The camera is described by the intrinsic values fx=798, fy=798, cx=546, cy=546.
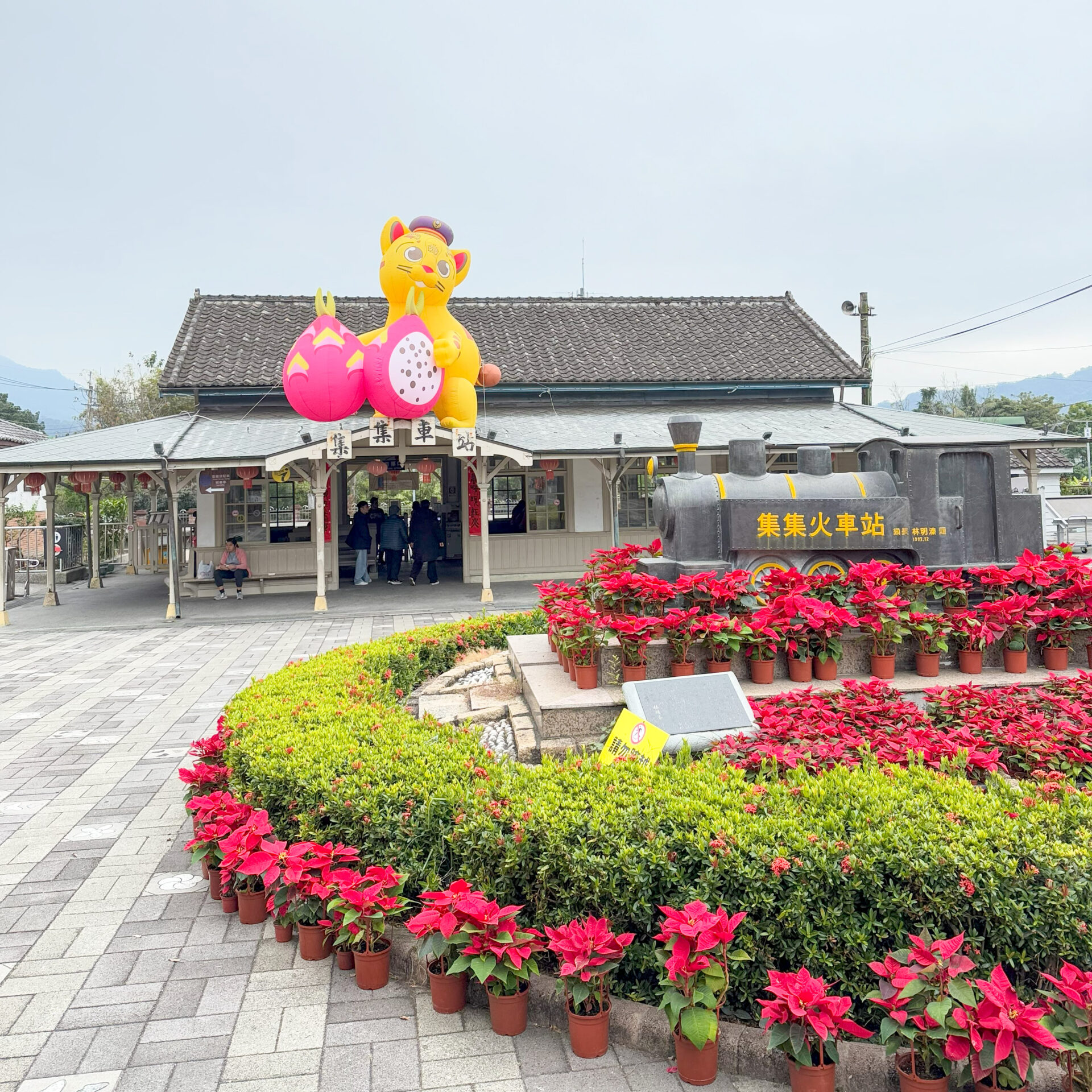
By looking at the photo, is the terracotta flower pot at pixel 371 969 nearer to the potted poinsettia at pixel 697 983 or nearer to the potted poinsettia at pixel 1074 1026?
the potted poinsettia at pixel 697 983

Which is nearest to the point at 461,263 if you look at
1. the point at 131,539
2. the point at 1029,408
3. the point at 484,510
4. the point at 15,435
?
the point at 484,510

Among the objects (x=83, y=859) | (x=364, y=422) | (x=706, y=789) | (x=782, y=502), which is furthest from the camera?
(x=364, y=422)

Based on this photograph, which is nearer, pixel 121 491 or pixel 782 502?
pixel 782 502

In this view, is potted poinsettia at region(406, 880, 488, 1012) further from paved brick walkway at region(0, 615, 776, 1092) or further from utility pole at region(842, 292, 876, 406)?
utility pole at region(842, 292, 876, 406)

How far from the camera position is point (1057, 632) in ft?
17.3

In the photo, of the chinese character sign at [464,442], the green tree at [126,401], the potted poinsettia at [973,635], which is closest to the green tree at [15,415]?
the green tree at [126,401]

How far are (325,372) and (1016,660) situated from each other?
10267 millimetres

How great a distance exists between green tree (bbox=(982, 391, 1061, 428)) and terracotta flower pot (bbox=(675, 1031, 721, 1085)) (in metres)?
54.0

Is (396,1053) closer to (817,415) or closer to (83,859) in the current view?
(83,859)

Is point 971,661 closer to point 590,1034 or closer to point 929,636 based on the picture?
point 929,636

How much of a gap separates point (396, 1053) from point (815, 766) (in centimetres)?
201

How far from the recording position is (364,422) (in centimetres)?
1429

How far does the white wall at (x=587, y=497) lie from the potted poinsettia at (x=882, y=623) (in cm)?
1204

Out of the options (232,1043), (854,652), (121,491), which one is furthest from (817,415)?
(121,491)
